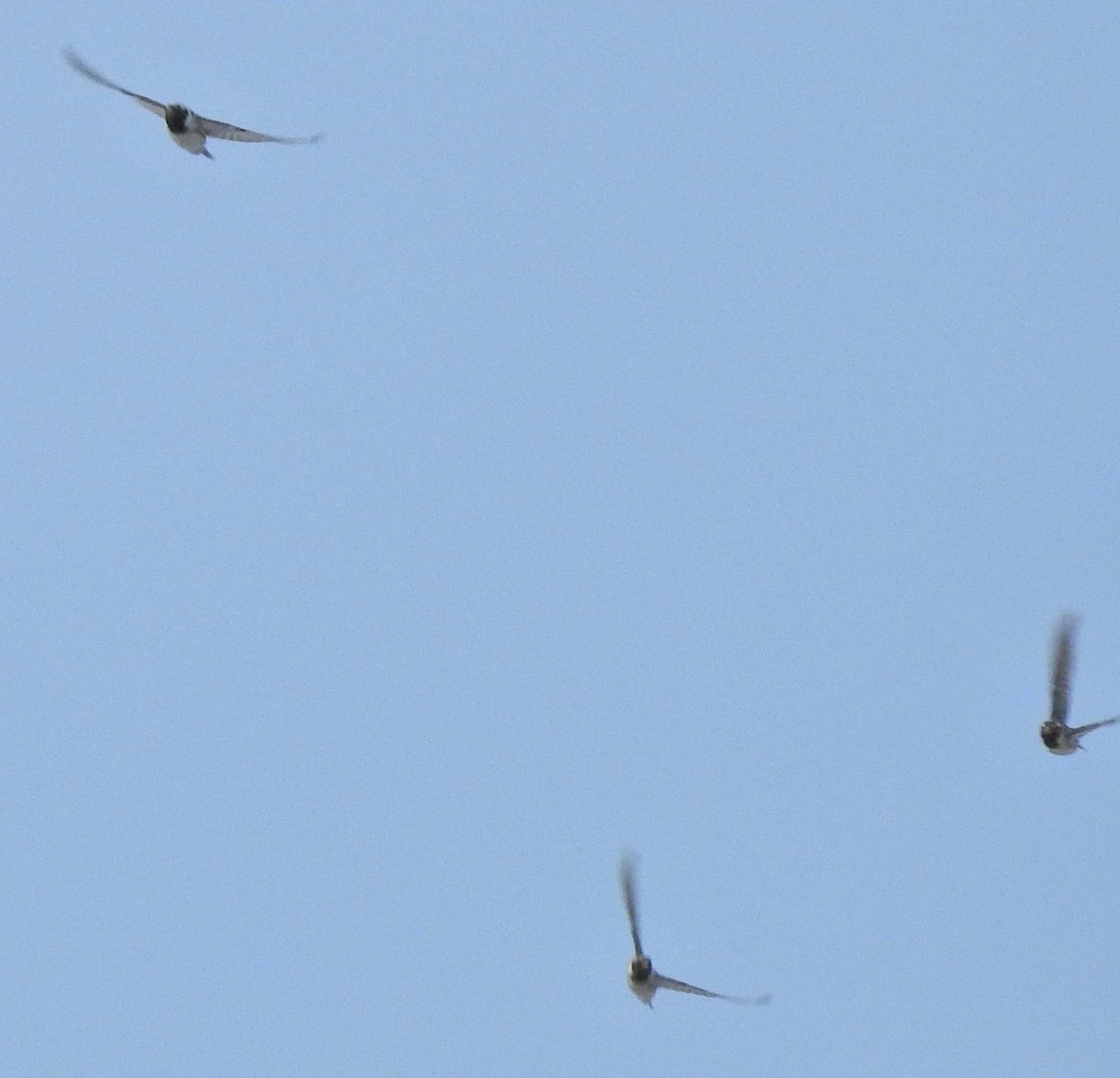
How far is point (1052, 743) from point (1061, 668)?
1906 mm

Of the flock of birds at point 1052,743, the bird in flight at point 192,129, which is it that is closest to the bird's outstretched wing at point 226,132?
the bird in flight at point 192,129

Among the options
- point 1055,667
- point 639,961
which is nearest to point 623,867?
point 639,961

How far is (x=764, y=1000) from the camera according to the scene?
5831 centimetres

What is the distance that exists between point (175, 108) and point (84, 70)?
3.81 metres

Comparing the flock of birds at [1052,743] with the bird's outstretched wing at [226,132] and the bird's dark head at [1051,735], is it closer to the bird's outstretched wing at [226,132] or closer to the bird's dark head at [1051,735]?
the bird's dark head at [1051,735]

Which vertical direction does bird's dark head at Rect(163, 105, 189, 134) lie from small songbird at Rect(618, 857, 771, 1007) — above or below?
above

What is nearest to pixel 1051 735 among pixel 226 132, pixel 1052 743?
pixel 1052 743

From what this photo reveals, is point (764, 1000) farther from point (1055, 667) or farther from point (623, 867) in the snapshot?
point (1055, 667)

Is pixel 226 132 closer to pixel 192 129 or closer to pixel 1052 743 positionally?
pixel 192 129

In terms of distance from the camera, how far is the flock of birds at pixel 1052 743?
60.2m

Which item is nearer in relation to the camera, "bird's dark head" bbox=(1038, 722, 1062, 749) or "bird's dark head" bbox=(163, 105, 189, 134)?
"bird's dark head" bbox=(163, 105, 189, 134)

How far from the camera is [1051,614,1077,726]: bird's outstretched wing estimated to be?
61.4 metres

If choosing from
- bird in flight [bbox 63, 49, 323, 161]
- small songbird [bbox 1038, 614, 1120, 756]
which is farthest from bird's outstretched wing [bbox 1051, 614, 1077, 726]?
bird in flight [bbox 63, 49, 323, 161]

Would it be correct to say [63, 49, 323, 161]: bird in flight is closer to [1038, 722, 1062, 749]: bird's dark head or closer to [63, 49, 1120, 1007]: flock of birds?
[63, 49, 1120, 1007]: flock of birds
